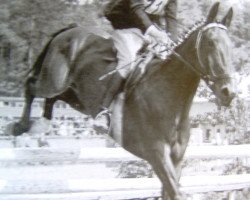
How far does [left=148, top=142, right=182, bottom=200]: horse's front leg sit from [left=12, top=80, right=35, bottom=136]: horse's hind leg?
767 millimetres

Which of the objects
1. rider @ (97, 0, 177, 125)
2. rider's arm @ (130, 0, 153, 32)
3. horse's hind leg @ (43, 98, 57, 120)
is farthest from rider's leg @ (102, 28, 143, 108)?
horse's hind leg @ (43, 98, 57, 120)

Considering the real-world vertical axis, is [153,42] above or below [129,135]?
above

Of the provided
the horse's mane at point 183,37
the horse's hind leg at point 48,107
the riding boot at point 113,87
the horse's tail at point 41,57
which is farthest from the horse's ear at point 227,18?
the horse's hind leg at point 48,107

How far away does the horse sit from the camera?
224cm

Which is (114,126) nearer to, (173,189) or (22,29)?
(173,189)

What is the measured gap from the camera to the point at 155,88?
2.45 metres

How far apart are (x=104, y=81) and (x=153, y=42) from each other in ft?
1.15

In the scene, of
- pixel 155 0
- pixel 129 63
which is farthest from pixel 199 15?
pixel 129 63

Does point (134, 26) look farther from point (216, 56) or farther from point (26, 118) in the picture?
point (26, 118)

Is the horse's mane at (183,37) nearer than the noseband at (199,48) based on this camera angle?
No

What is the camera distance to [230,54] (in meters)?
2.21

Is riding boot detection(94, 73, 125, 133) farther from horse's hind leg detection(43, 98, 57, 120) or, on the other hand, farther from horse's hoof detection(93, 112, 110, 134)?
horse's hind leg detection(43, 98, 57, 120)

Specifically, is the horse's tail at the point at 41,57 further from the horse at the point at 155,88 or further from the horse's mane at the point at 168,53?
the horse's mane at the point at 168,53

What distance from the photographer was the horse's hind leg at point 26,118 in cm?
270
